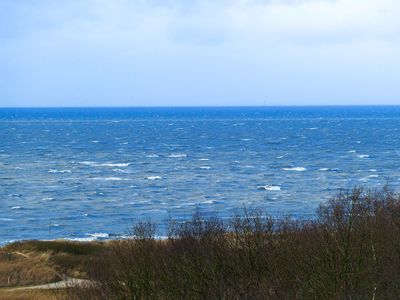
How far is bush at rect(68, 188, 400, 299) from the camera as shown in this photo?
20562mm

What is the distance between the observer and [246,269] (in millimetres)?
23750

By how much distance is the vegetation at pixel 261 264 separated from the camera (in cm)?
2058

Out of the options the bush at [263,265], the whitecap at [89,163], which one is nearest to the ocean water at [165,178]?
the whitecap at [89,163]

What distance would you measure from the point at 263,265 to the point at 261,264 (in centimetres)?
7

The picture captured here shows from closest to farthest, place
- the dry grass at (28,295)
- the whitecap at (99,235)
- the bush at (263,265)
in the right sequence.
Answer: the bush at (263,265) < the dry grass at (28,295) < the whitecap at (99,235)

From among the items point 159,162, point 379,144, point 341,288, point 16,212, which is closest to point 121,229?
point 16,212

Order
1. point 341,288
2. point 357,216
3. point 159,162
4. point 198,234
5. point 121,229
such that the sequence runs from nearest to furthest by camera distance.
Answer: point 341,288
point 357,216
point 198,234
point 121,229
point 159,162

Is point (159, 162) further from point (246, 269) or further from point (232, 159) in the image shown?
point (246, 269)

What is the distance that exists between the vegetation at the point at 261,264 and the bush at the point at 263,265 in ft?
0.09

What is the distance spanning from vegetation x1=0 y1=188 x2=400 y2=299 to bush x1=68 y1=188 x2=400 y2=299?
0.03 m

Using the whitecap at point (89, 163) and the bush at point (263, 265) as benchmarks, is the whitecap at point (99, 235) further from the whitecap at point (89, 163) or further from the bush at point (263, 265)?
the whitecap at point (89, 163)

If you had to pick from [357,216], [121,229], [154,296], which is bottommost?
[121,229]

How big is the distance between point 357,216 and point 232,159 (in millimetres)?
78027

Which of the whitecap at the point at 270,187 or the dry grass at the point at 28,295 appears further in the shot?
the whitecap at the point at 270,187
